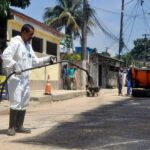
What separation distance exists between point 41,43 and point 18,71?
20705 millimetres

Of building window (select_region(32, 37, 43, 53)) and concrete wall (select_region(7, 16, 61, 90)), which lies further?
building window (select_region(32, 37, 43, 53))

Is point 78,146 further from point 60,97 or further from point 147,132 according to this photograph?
point 60,97

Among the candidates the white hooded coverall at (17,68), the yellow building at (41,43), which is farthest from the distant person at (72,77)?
the white hooded coverall at (17,68)

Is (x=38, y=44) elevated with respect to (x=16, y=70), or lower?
elevated

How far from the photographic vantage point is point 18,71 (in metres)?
A: 9.82

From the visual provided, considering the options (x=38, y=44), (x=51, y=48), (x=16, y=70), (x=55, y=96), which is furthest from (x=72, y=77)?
(x=16, y=70)

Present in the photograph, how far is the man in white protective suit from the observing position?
995cm

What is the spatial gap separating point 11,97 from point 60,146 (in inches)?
63.8

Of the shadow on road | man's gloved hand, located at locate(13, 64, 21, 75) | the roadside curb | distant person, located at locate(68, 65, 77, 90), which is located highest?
distant person, located at locate(68, 65, 77, 90)

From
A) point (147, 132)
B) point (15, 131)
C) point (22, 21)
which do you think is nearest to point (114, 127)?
point (147, 132)

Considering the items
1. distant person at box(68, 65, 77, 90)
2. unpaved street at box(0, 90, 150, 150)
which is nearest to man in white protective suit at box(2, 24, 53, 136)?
unpaved street at box(0, 90, 150, 150)

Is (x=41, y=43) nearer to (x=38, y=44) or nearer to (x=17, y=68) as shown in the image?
(x=38, y=44)

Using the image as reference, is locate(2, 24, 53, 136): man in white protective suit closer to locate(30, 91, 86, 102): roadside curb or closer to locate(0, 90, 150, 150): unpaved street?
locate(0, 90, 150, 150): unpaved street

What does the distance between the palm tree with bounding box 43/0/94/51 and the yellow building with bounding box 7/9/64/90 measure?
18598 millimetres
